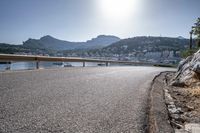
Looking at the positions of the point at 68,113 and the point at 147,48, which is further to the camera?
the point at 147,48

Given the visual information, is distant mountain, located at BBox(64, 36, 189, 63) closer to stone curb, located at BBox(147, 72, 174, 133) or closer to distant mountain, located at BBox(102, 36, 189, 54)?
distant mountain, located at BBox(102, 36, 189, 54)

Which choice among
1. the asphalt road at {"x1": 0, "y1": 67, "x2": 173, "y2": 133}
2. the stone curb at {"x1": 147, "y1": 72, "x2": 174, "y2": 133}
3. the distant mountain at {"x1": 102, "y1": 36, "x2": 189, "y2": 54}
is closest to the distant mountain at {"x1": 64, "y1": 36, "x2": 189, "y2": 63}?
the distant mountain at {"x1": 102, "y1": 36, "x2": 189, "y2": 54}

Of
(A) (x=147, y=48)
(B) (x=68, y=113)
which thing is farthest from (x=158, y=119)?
(A) (x=147, y=48)

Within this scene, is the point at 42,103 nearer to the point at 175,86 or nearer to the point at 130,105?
the point at 130,105

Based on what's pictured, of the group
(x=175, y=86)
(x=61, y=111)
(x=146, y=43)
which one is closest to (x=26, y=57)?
(x=175, y=86)

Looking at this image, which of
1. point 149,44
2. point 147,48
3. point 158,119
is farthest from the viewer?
point 149,44

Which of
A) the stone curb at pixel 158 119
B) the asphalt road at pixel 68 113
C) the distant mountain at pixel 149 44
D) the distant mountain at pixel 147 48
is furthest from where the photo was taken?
the distant mountain at pixel 149 44

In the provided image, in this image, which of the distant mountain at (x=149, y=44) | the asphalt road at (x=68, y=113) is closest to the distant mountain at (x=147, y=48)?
the distant mountain at (x=149, y=44)

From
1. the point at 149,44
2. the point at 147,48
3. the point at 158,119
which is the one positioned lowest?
A: the point at 158,119

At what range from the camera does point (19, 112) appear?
4324 millimetres

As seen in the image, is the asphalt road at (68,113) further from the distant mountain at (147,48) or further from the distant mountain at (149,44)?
the distant mountain at (149,44)

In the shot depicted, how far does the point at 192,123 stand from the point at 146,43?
152937 mm

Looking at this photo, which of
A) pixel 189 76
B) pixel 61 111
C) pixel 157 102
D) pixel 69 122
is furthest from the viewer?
pixel 189 76

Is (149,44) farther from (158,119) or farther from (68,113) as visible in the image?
(68,113)
